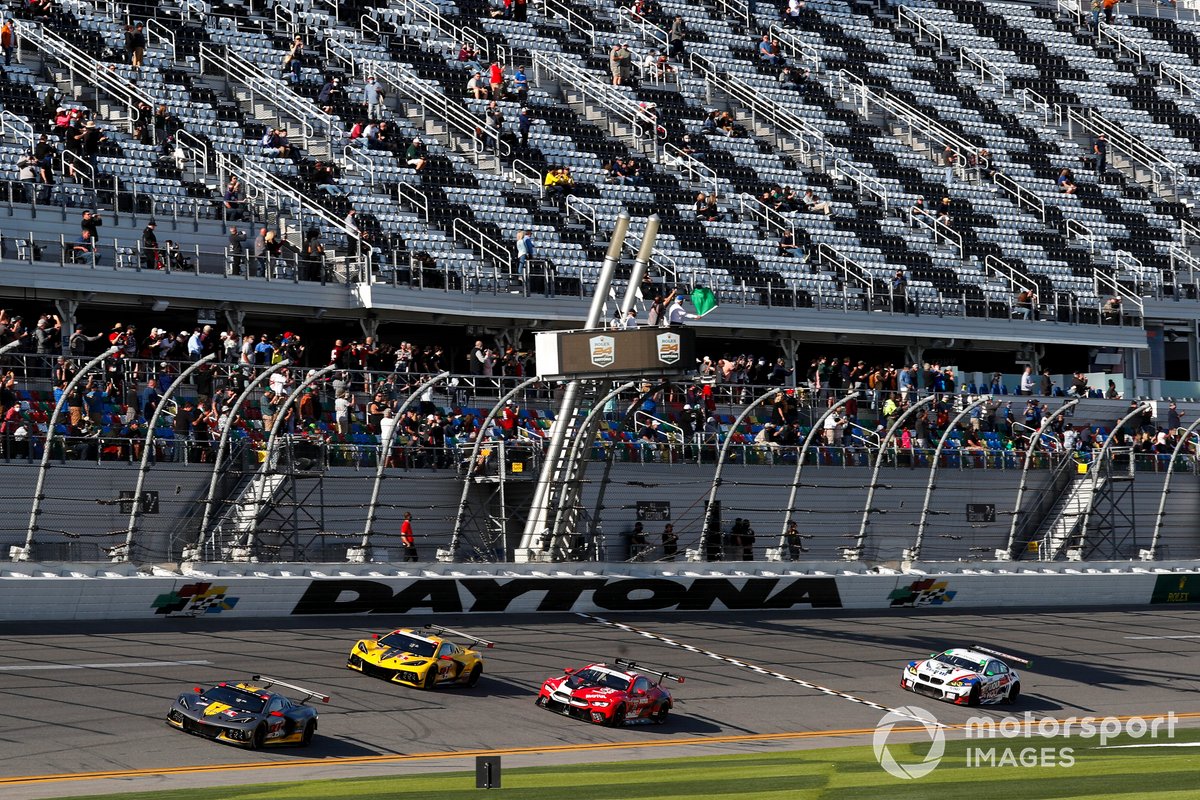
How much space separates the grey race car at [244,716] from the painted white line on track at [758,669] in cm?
821

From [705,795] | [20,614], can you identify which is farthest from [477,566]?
[705,795]

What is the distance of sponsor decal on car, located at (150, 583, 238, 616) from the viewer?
92.4 feet

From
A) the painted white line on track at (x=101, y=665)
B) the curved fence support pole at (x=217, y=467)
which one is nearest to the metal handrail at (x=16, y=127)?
the curved fence support pole at (x=217, y=467)

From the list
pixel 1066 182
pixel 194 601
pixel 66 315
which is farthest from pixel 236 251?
pixel 1066 182

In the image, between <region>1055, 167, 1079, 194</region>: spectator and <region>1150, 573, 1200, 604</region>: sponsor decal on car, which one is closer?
<region>1150, 573, 1200, 604</region>: sponsor decal on car

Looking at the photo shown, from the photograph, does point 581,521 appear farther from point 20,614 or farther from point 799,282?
point 799,282

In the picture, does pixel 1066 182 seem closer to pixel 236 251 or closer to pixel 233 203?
pixel 233 203

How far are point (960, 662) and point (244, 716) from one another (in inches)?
462

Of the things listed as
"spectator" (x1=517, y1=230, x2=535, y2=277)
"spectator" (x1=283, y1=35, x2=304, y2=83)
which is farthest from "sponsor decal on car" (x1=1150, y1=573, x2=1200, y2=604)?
"spectator" (x1=283, y1=35, x2=304, y2=83)

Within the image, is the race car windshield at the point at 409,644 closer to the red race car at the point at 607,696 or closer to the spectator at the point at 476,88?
the red race car at the point at 607,696

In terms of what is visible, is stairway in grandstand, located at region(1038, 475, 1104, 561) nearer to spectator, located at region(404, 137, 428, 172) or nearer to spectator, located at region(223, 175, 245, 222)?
spectator, located at region(404, 137, 428, 172)

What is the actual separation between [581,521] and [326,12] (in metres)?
21.6

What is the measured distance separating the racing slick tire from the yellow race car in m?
3.83

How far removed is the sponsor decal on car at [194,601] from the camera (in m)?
28.2
